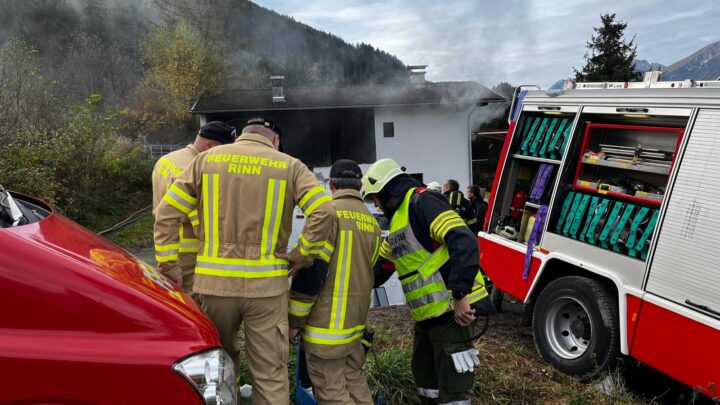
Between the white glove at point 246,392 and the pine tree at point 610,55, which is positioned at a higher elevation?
the pine tree at point 610,55

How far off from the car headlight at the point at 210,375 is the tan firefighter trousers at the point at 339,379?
1043 millimetres

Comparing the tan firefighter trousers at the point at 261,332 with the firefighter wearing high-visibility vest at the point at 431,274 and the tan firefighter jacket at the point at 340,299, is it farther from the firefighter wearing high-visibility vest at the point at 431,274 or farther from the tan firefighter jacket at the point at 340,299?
the firefighter wearing high-visibility vest at the point at 431,274

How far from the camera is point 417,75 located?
24.4 metres

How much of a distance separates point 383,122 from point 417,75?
11.0ft

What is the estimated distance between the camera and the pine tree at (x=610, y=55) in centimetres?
2709

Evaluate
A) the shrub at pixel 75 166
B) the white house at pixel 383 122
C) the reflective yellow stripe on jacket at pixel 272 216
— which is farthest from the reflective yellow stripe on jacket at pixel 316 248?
the white house at pixel 383 122

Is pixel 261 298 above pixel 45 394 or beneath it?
beneath

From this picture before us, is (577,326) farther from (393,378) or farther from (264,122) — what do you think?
(264,122)

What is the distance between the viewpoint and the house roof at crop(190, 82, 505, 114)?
861 inches

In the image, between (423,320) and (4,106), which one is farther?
(4,106)

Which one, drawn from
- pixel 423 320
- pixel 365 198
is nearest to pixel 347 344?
pixel 423 320

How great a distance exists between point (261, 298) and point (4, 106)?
10170 millimetres

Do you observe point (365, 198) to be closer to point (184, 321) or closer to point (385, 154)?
point (184, 321)

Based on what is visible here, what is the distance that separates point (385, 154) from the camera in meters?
23.4
